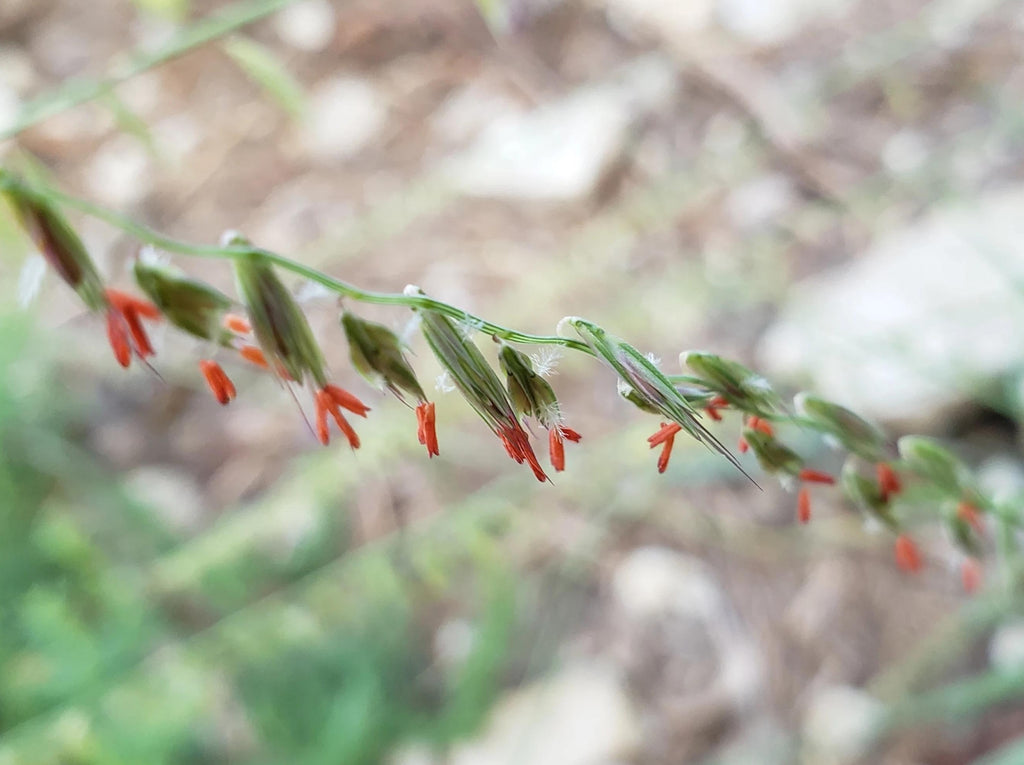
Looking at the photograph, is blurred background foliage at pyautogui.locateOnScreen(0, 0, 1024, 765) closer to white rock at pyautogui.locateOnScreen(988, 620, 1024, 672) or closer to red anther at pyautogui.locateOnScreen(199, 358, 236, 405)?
white rock at pyautogui.locateOnScreen(988, 620, 1024, 672)

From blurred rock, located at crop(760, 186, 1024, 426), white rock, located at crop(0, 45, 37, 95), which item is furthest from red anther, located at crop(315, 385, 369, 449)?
white rock, located at crop(0, 45, 37, 95)

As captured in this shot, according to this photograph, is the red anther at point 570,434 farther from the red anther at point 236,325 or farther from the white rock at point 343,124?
the white rock at point 343,124

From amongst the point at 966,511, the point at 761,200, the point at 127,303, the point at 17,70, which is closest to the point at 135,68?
the point at 127,303

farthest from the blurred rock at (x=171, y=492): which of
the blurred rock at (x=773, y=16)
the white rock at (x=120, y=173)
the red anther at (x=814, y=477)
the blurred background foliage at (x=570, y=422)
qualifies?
the blurred rock at (x=773, y=16)

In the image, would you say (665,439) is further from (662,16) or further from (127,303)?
(662,16)

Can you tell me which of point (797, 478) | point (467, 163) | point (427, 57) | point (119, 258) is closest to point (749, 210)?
point (467, 163)

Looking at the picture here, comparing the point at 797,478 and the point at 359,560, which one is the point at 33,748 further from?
the point at 797,478
